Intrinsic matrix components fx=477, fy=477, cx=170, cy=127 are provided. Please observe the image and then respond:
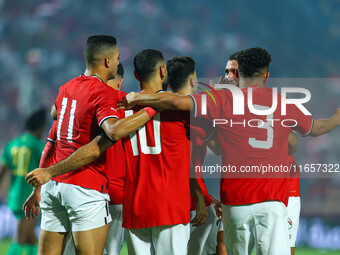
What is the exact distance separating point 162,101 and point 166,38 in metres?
11.8

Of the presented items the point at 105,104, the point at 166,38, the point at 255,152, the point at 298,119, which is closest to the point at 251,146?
the point at 255,152

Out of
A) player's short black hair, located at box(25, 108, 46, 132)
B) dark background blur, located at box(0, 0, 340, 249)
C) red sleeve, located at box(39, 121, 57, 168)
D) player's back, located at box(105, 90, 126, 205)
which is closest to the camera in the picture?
red sleeve, located at box(39, 121, 57, 168)

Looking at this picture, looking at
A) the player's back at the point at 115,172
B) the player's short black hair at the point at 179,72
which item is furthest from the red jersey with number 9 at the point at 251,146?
the player's back at the point at 115,172

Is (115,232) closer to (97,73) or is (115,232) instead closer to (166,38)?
(97,73)

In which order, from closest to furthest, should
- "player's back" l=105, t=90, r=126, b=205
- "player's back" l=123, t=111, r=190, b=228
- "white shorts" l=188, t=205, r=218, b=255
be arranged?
"player's back" l=123, t=111, r=190, b=228 → "white shorts" l=188, t=205, r=218, b=255 → "player's back" l=105, t=90, r=126, b=205

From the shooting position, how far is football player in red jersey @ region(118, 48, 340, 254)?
9.98 ft

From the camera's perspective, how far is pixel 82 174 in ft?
10.0

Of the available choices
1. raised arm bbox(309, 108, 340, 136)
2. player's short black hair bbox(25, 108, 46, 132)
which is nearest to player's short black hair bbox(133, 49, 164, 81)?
raised arm bbox(309, 108, 340, 136)

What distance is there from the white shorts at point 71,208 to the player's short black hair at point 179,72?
3.07ft

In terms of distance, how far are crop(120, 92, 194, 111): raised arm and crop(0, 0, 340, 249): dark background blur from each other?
997 cm

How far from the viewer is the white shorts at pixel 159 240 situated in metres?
2.97

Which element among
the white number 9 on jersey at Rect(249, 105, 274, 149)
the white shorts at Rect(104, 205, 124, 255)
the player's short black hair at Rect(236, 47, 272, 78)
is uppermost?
the player's short black hair at Rect(236, 47, 272, 78)

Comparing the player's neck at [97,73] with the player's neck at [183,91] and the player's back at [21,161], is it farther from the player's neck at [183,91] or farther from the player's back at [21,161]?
the player's back at [21,161]

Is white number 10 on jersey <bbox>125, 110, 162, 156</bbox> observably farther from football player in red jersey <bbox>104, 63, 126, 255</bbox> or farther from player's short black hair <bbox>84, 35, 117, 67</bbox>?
football player in red jersey <bbox>104, 63, 126, 255</bbox>
